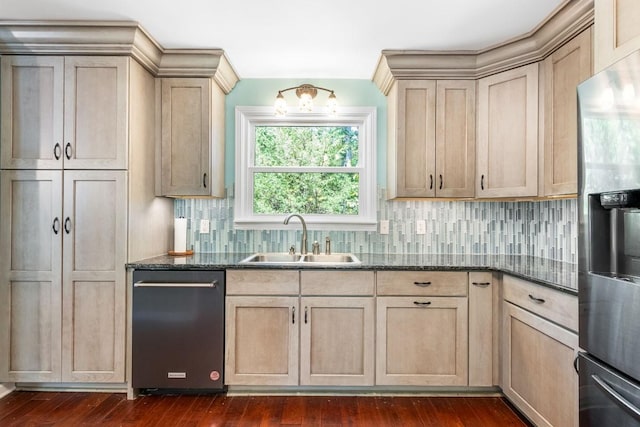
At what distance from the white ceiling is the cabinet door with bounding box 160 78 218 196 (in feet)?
1.08

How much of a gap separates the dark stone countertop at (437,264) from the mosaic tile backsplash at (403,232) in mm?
122

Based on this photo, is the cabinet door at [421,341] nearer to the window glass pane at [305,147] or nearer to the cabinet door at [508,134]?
the cabinet door at [508,134]

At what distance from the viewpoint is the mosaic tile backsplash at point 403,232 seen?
3176 millimetres

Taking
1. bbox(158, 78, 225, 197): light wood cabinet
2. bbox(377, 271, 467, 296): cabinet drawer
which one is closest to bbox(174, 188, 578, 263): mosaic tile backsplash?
bbox(158, 78, 225, 197): light wood cabinet

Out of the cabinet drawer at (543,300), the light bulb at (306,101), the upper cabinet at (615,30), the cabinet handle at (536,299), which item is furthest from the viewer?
the light bulb at (306,101)

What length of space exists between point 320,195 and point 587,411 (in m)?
2.25

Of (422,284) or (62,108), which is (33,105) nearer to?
(62,108)

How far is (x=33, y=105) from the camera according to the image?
2.51 metres

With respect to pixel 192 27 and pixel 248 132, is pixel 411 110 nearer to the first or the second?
pixel 248 132

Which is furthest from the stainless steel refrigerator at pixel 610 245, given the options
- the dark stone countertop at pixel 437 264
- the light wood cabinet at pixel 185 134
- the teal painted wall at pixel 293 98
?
the light wood cabinet at pixel 185 134

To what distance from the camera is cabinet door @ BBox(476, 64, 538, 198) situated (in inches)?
101

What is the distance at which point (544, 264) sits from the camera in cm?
263

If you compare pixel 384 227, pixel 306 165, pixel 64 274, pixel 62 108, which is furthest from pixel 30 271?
pixel 384 227

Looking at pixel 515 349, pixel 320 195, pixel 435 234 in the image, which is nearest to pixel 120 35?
pixel 320 195
